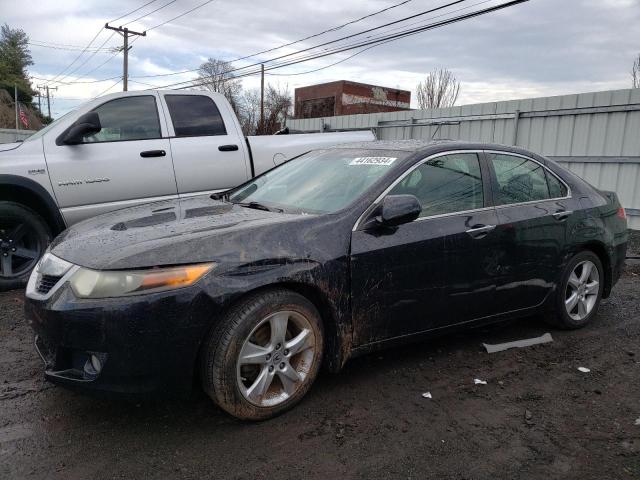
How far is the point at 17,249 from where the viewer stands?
16.6 ft

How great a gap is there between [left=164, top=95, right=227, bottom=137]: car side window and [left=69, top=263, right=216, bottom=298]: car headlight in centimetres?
349

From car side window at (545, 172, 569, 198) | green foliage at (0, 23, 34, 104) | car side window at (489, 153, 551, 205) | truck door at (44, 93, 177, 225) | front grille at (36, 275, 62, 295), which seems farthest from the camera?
green foliage at (0, 23, 34, 104)

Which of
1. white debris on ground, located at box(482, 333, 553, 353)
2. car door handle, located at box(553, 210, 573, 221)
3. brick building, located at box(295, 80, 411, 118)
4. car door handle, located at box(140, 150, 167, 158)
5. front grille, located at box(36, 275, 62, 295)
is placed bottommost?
white debris on ground, located at box(482, 333, 553, 353)

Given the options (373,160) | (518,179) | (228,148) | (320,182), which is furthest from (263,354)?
(228,148)

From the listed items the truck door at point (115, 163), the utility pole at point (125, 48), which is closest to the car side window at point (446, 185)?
the truck door at point (115, 163)

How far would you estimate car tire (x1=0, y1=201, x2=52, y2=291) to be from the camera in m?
4.93

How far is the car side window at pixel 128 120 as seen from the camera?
5355mm

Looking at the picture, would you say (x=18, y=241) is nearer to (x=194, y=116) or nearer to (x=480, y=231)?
(x=194, y=116)

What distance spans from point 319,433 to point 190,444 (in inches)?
26.5

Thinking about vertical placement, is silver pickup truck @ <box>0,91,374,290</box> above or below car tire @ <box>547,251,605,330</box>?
above

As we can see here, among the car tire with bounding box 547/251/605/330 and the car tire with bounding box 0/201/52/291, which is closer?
the car tire with bounding box 547/251/605/330

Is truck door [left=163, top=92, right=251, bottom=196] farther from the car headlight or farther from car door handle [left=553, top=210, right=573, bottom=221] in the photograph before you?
car door handle [left=553, top=210, right=573, bottom=221]

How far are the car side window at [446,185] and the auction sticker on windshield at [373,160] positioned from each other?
181 mm

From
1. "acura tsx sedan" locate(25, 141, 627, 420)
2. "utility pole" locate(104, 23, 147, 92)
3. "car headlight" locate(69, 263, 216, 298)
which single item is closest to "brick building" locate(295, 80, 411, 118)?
"utility pole" locate(104, 23, 147, 92)
